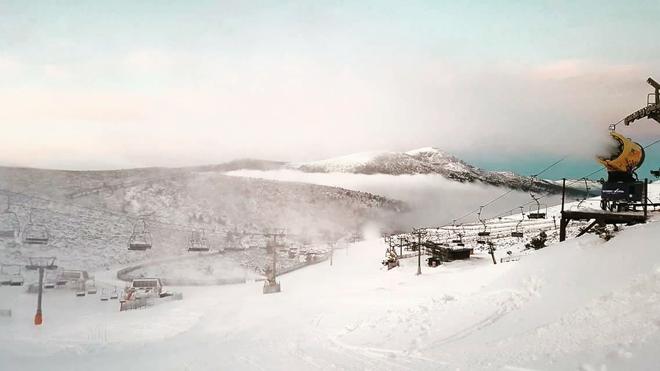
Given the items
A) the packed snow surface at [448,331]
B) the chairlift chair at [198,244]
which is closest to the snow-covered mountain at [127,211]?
the chairlift chair at [198,244]

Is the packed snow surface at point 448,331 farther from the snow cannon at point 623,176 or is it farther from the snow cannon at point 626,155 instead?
the snow cannon at point 626,155

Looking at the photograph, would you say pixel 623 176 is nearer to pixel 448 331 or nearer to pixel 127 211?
pixel 448 331

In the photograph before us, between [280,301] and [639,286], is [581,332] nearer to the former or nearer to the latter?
[639,286]

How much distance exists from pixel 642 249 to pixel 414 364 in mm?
9381

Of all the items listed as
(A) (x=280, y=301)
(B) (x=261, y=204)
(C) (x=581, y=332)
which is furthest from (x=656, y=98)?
(B) (x=261, y=204)

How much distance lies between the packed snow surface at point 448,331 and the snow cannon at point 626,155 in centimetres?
300

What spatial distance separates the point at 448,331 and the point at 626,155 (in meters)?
12.1

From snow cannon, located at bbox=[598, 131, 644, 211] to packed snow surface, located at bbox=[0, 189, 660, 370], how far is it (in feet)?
5.81

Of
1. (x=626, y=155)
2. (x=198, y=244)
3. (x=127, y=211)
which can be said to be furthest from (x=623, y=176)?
(x=127, y=211)

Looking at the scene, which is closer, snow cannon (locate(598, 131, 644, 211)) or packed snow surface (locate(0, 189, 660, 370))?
packed snow surface (locate(0, 189, 660, 370))

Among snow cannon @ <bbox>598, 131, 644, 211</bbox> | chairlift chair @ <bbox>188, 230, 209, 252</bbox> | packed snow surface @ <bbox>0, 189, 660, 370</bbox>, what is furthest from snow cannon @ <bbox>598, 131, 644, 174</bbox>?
chairlift chair @ <bbox>188, 230, 209, 252</bbox>

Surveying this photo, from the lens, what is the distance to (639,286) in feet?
43.9

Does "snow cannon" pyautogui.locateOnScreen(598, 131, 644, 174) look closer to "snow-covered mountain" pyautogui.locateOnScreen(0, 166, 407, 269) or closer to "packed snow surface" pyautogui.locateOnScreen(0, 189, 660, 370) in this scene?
"packed snow surface" pyautogui.locateOnScreen(0, 189, 660, 370)

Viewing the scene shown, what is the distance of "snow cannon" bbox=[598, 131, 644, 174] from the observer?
19859 mm
